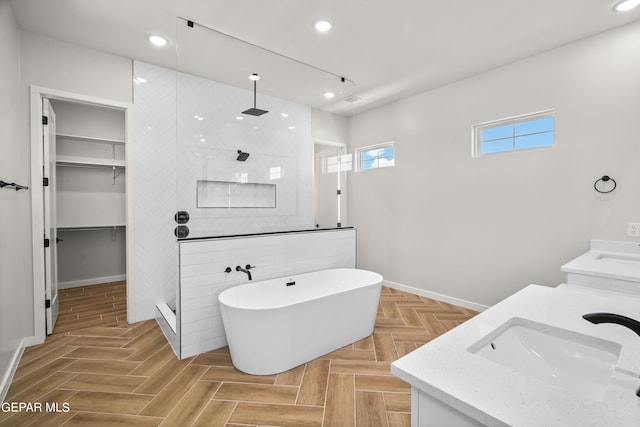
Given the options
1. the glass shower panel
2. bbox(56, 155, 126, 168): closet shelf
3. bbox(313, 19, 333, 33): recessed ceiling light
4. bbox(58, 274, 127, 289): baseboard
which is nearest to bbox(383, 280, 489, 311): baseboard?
the glass shower panel

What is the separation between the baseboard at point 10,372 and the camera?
1927 mm

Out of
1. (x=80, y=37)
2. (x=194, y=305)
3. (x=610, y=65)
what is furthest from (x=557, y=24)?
(x=80, y=37)

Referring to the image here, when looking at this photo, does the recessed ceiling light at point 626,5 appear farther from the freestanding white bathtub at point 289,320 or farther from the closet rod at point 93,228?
the closet rod at point 93,228

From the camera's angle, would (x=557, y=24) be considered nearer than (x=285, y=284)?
Yes

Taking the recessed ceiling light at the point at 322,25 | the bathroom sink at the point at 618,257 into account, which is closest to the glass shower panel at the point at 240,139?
the recessed ceiling light at the point at 322,25

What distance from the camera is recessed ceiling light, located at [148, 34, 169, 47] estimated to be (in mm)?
2670

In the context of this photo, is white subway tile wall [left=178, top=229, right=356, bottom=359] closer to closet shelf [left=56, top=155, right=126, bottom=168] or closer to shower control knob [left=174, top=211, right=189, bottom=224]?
shower control knob [left=174, top=211, right=189, bottom=224]

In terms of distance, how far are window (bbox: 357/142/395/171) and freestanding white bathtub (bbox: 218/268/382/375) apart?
2.01m

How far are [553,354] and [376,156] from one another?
3.79 meters

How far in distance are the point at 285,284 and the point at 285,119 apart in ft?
5.61

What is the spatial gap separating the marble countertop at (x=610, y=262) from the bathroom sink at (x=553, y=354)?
102 centimetres

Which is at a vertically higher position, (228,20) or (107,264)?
(228,20)

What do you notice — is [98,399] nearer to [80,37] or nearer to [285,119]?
[285,119]

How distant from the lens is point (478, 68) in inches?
128
